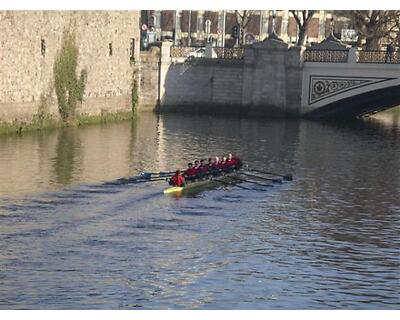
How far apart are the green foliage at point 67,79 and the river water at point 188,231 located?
16.1 feet

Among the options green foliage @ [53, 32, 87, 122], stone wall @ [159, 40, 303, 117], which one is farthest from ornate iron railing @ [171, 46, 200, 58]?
green foliage @ [53, 32, 87, 122]

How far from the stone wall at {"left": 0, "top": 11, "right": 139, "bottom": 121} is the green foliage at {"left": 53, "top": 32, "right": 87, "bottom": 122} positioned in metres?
0.47

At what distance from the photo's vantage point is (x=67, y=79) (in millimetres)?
59656

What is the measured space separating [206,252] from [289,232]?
4270 millimetres

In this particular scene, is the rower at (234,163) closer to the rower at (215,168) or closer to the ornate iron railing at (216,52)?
the rower at (215,168)

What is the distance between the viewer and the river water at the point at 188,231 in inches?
1002

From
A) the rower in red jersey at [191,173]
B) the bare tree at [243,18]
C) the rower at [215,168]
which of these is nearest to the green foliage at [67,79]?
the rower at [215,168]

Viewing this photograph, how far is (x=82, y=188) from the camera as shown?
38.8 m

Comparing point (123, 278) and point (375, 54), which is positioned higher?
point (375, 54)

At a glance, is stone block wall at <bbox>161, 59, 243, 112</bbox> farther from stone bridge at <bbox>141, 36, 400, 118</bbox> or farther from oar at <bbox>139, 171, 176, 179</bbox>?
oar at <bbox>139, 171, 176, 179</bbox>

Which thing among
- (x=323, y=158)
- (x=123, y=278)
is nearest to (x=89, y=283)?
(x=123, y=278)

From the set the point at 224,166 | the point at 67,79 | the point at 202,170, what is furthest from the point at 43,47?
the point at 202,170

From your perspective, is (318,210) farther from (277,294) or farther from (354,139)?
(354,139)

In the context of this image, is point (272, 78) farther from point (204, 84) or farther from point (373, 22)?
point (373, 22)
